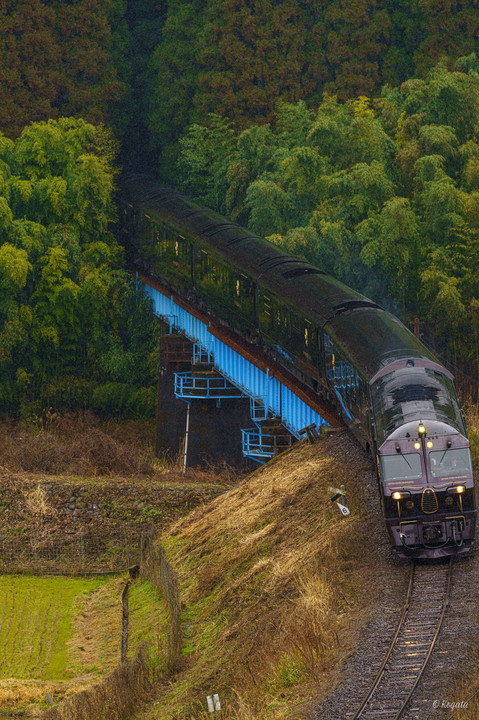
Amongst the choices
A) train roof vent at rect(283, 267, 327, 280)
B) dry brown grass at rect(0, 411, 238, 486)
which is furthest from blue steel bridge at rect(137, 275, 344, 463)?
train roof vent at rect(283, 267, 327, 280)

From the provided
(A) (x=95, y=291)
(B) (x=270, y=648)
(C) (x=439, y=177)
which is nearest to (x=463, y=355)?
→ (C) (x=439, y=177)

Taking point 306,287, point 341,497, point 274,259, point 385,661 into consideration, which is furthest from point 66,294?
point 385,661

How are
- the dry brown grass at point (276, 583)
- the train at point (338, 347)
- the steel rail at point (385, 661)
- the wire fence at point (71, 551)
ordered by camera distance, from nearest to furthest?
the steel rail at point (385, 661), the dry brown grass at point (276, 583), the train at point (338, 347), the wire fence at point (71, 551)

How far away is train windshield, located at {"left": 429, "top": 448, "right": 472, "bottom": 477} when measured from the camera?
20.9 metres

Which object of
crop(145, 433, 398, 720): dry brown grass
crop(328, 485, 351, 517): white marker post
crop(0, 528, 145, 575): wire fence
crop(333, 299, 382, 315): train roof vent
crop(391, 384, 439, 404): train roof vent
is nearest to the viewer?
crop(145, 433, 398, 720): dry brown grass

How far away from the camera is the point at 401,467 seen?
21.0 metres

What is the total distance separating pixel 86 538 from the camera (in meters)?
31.8

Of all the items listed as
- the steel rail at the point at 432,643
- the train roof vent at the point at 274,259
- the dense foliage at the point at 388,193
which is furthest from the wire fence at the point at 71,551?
the dense foliage at the point at 388,193

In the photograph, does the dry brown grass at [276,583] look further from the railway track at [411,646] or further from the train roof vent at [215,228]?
the train roof vent at [215,228]

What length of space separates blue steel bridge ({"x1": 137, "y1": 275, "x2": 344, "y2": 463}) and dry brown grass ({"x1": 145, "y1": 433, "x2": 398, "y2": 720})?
9.21 ft

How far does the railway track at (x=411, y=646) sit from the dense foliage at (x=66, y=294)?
2995cm

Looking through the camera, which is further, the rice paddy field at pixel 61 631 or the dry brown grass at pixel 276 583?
the rice paddy field at pixel 61 631

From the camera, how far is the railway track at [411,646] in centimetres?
1557

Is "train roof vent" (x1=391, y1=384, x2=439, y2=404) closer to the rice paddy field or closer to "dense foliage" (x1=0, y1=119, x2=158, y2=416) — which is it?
the rice paddy field
